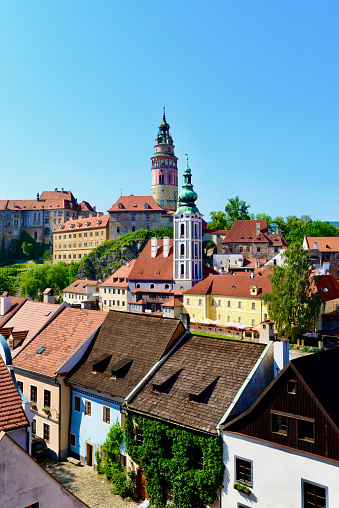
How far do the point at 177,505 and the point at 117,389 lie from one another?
6.19 metres

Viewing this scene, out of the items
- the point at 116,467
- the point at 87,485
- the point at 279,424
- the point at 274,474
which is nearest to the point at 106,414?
the point at 116,467

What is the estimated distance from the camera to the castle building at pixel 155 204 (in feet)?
404

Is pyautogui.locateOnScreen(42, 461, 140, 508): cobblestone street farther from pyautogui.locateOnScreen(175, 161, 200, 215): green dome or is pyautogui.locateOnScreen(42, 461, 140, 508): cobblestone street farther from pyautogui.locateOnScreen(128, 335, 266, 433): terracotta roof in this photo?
pyautogui.locateOnScreen(175, 161, 200, 215): green dome

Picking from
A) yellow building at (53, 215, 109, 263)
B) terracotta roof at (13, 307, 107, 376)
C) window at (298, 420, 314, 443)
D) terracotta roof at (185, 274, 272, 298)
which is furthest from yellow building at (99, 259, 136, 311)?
window at (298, 420, 314, 443)

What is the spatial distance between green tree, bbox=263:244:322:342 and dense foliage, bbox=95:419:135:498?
2943 centimetres

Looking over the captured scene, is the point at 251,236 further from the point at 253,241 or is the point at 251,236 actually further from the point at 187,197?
the point at 187,197

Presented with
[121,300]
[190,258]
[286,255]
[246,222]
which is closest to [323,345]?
[286,255]

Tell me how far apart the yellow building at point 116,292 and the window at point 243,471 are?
6266 cm

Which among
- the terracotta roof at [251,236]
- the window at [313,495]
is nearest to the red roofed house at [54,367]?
the window at [313,495]

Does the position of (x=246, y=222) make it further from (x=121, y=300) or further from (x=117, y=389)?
(x=117, y=389)

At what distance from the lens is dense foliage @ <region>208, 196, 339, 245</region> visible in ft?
383

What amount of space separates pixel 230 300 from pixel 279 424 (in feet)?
147

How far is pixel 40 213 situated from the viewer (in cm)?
15050

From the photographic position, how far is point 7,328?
3219 centimetres
